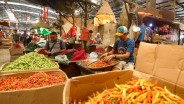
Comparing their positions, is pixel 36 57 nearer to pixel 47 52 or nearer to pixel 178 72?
pixel 47 52

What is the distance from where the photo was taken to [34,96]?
2791 millimetres

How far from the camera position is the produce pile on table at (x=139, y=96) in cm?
154

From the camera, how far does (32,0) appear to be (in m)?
7.32

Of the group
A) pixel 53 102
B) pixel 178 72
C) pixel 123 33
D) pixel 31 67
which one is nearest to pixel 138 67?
pixel 178 72

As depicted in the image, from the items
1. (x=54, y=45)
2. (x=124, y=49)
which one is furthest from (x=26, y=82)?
(x=54, y=45)

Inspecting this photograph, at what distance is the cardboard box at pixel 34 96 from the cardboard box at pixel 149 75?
1.26m

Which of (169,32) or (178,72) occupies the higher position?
(169,32)

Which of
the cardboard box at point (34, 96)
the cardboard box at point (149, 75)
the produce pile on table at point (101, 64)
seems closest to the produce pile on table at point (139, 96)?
the cardboard box at point (149, 75)

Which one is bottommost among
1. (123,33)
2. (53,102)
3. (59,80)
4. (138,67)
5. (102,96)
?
(53,102)

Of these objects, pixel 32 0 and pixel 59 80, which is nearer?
pixel 59 80

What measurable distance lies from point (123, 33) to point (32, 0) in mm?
4940

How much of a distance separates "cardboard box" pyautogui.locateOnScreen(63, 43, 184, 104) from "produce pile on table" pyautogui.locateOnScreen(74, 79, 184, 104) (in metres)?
0.16

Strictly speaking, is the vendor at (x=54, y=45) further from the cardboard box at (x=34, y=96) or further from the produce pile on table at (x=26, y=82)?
the cardboard box at (x=34, y=96)

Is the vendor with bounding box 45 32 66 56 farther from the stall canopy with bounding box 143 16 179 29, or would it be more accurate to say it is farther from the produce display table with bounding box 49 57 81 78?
the stall canopy with bounding box 143 16 179 29
